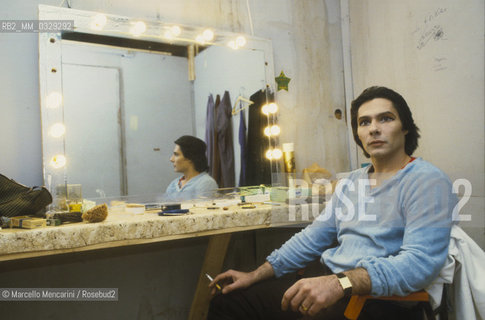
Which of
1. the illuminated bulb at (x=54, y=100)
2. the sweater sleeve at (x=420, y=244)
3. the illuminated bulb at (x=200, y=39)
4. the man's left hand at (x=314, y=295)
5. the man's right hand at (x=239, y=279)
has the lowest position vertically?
the man's right hand at (x=239, y=279)

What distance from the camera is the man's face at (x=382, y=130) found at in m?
1.27

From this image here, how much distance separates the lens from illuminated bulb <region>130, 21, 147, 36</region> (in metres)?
1.86

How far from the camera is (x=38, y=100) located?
1686 millimetres

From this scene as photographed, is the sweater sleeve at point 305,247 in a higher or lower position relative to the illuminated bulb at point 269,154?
lower

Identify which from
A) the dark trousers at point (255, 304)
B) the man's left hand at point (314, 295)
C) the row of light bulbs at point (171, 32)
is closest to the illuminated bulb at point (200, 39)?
the row of light bulbs at point (171, 32)

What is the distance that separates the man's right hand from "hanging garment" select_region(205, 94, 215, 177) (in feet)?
2.49

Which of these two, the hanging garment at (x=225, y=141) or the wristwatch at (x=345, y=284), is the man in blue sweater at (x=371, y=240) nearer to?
the wristwatch at (x=345, y=284)

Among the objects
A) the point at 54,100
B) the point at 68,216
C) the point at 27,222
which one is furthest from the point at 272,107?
the point at 27,222

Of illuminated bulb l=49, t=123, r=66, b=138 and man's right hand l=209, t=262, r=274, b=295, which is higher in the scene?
illuminated bulb l=49, t=123, r=66, b=138

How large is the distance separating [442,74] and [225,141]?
1197mm

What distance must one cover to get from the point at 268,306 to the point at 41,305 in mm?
1180

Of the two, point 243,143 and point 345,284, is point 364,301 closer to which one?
point 345,284

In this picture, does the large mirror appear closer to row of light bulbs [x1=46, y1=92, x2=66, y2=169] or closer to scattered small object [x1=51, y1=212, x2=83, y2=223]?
row of light bulbs [x1=46, y1=92, x2=66, y2=169]

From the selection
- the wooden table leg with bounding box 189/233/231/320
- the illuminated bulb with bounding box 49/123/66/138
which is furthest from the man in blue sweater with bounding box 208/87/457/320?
the illuminated bulb with bounding box 49/123/66/138
